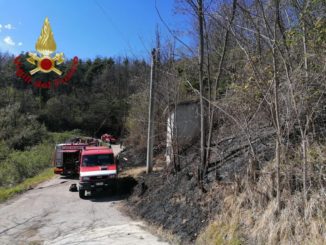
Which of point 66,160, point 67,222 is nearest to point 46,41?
point 66,160

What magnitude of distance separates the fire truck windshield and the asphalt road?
1715 mm

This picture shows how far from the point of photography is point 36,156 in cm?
4094

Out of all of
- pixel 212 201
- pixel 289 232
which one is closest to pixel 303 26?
pixel 289 232

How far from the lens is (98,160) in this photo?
Answer: 22.2 metres

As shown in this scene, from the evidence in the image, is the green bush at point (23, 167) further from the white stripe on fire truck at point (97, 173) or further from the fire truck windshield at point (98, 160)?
the white stripe on fire truck at point (97, 173)

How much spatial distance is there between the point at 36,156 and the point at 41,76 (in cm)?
4404

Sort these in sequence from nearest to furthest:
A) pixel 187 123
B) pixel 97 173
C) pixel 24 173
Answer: pixel 97 173 → pixel 187 123 → pixel 24 173

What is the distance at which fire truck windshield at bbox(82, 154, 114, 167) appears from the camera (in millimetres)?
22000

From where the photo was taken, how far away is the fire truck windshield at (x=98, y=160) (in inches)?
866

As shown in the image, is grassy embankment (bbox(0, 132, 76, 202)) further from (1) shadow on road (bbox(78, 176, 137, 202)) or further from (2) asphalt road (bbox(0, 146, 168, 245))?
(1) shadow on road (bbox(78, 176, 137, 202))

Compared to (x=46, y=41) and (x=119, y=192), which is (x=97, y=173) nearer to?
(x=119, y=192)

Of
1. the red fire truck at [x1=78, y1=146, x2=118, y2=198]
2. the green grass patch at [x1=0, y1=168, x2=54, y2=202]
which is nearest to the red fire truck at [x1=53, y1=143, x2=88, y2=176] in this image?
the green grass patch at [x1=0, y1=168, x2=54, y2=202]

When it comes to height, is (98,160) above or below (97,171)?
above

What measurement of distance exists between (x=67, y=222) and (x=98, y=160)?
6.84 metres
